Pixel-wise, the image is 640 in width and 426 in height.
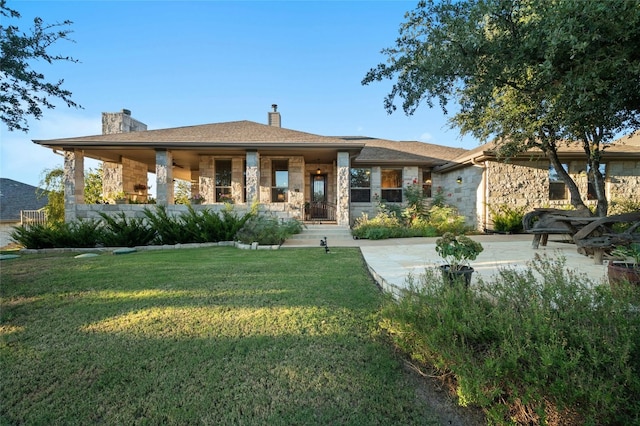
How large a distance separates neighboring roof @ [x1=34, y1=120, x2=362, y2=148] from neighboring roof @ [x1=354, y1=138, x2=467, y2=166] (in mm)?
3365

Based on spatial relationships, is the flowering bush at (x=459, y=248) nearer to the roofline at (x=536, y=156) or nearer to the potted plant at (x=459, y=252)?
the potted plant at (x=459, y=252)

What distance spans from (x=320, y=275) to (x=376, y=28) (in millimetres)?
7399

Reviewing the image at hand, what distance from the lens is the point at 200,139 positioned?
11531 mm

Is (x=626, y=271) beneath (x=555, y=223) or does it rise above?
beneath

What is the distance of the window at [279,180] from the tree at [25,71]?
28.0 feet

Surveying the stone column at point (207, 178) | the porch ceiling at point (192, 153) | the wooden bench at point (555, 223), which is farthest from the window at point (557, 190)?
the stone column at point (207, 178)

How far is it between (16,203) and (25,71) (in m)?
22.8

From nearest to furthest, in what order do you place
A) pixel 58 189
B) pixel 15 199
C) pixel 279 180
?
pixel 58 189 < pixel 279 180 < pixel 15 199

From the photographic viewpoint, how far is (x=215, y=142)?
1122 centimetres

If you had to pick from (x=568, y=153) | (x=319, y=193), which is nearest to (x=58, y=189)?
(x=319, y=193)

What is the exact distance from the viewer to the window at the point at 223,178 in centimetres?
1362

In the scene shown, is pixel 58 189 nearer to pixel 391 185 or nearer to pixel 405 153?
pixel 391 185

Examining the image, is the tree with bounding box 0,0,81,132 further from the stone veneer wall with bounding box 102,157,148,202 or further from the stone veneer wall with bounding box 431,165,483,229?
the stone veneer wall with bounding box 431,165,483,229

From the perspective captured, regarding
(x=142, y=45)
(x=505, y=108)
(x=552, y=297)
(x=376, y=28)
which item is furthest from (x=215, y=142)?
(x=552, y=297)
